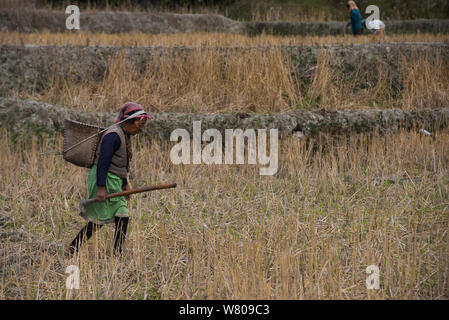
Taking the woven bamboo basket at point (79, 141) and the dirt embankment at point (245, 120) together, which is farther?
the dirt embankment at point (245, 120)

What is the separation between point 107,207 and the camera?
11.8 ft

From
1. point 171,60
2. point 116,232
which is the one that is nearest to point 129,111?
point 116,232

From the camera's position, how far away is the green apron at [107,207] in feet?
11.8

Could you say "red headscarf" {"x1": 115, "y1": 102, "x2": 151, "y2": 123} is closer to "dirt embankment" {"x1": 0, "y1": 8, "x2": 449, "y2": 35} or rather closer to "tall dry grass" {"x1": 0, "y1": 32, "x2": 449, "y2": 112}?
"tall dry grass" {"x1": 0, "y1": 32, "x2": 449, "y2": 112}

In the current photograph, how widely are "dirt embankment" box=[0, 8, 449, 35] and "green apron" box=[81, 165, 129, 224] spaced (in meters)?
10.3

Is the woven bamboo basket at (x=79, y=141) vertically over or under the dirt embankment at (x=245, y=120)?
under

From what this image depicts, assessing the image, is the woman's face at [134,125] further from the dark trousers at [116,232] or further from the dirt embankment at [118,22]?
the dirt embankment at [118,22]

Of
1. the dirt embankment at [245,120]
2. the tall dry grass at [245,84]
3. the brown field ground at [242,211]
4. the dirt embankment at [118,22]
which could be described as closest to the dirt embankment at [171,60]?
the tall dry grass at [245,84]

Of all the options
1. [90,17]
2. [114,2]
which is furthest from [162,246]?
[114,2]

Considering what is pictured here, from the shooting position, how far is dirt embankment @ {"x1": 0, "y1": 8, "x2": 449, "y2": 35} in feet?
43.1

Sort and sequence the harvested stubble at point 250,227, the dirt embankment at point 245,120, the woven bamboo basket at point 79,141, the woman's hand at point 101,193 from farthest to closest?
1. the dirt embankment at point 245,120
2. the woven bamboo basket at point 79,141
3. the woman's hand at point 101,193
4. the harvested stubble at point 250,227

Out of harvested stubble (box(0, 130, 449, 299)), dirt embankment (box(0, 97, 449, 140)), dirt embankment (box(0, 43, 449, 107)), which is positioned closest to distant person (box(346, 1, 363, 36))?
dirt embankment (box(0, 43, 449, 107))

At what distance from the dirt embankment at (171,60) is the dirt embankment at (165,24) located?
16.6 feet

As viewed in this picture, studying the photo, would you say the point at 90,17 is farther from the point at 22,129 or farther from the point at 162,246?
the point at 162,246
